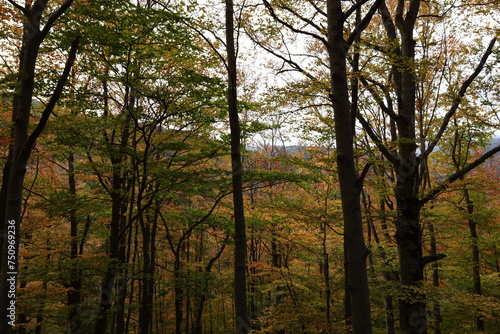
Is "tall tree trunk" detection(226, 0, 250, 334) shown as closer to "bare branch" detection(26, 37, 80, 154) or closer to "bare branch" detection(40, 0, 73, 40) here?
"bare branch" detection(40, 0, 73, 40)

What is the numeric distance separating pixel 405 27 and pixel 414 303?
5.30 meters

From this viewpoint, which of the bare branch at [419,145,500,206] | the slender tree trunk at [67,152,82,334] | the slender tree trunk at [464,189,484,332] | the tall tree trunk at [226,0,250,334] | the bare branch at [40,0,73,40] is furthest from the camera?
the slender tree trunk at [464,189,484,332]

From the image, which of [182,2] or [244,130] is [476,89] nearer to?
[244,130]

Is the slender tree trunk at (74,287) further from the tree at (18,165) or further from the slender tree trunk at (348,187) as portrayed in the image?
the slender tree trunk at (348,187)

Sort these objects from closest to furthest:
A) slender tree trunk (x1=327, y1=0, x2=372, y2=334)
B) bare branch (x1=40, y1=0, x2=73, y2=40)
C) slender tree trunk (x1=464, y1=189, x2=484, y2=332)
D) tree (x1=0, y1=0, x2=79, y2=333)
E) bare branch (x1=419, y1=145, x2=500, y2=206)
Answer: tree (x1=0, y1=0, x2=79, y2=333) < bare branch (x1=40, y1=0, x2=73, y2=40) < slender tree trunk (x1=327, y1=0, x2=372, y2=334) < bare branch (x1=419, y1=145, x2=500, y2=206) < slender tree trunk (x1=464, y1=189, x2=484, y2=332)

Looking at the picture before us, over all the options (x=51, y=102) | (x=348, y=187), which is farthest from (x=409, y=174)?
(x=51, y=102)

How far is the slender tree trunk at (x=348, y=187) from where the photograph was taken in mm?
2674

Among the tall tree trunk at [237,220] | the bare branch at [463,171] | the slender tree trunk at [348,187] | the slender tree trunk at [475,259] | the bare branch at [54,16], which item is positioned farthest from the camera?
the slender tree trunk at [475,259]

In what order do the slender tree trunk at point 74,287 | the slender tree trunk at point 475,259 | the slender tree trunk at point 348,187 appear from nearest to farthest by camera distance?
the slender tree trunk at point 348,187, the slender tree trunk at point 74,287, the slender tree trunk at point 475,259

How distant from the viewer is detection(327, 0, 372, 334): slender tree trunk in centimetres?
267

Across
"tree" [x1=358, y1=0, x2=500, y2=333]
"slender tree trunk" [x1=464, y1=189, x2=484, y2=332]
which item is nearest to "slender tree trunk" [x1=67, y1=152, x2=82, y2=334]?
"tree" [x1=358, y1=0, x2=500, y2=333]

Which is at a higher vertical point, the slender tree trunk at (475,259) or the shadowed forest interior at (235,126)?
→ the shadowed forest interior at (235,126)

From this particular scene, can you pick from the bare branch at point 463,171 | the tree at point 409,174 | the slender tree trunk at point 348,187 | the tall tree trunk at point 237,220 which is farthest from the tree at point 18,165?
the bare branch at point 463,171

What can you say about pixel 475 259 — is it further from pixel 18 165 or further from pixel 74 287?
pixel 74 287
